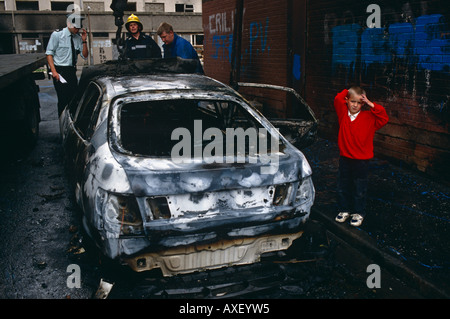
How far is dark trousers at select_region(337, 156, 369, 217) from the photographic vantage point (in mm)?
4000

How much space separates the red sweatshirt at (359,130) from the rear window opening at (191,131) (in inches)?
37.8

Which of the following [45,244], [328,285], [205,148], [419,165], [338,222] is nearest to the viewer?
[328,285]

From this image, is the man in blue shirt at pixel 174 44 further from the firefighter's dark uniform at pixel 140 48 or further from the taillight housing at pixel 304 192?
the taillight housing at pixel 304 192

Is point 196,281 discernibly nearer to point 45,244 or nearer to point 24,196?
point 45,244

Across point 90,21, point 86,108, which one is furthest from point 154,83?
point 90,21

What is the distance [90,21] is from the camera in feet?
124

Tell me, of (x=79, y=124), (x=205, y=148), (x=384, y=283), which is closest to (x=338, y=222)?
(x=384, y=283)

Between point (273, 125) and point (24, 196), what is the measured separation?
3351mm

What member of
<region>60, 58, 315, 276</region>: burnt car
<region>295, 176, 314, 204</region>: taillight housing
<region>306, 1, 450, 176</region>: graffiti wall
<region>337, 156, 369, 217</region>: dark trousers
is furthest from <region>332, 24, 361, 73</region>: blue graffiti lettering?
<region>295, 176, 314, 204</region>: taillight housing

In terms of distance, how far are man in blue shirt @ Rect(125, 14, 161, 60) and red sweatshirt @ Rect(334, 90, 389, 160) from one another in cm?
459

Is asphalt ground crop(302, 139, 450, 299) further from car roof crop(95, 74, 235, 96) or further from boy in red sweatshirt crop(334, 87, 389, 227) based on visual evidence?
car roof crop(95, 74, 235, 96)

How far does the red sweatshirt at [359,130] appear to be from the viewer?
385 centimetres

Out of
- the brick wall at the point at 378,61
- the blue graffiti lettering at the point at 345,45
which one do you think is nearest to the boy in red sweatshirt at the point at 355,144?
the brick wall at the point at 378,61

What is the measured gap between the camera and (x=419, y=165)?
5.79 metres
